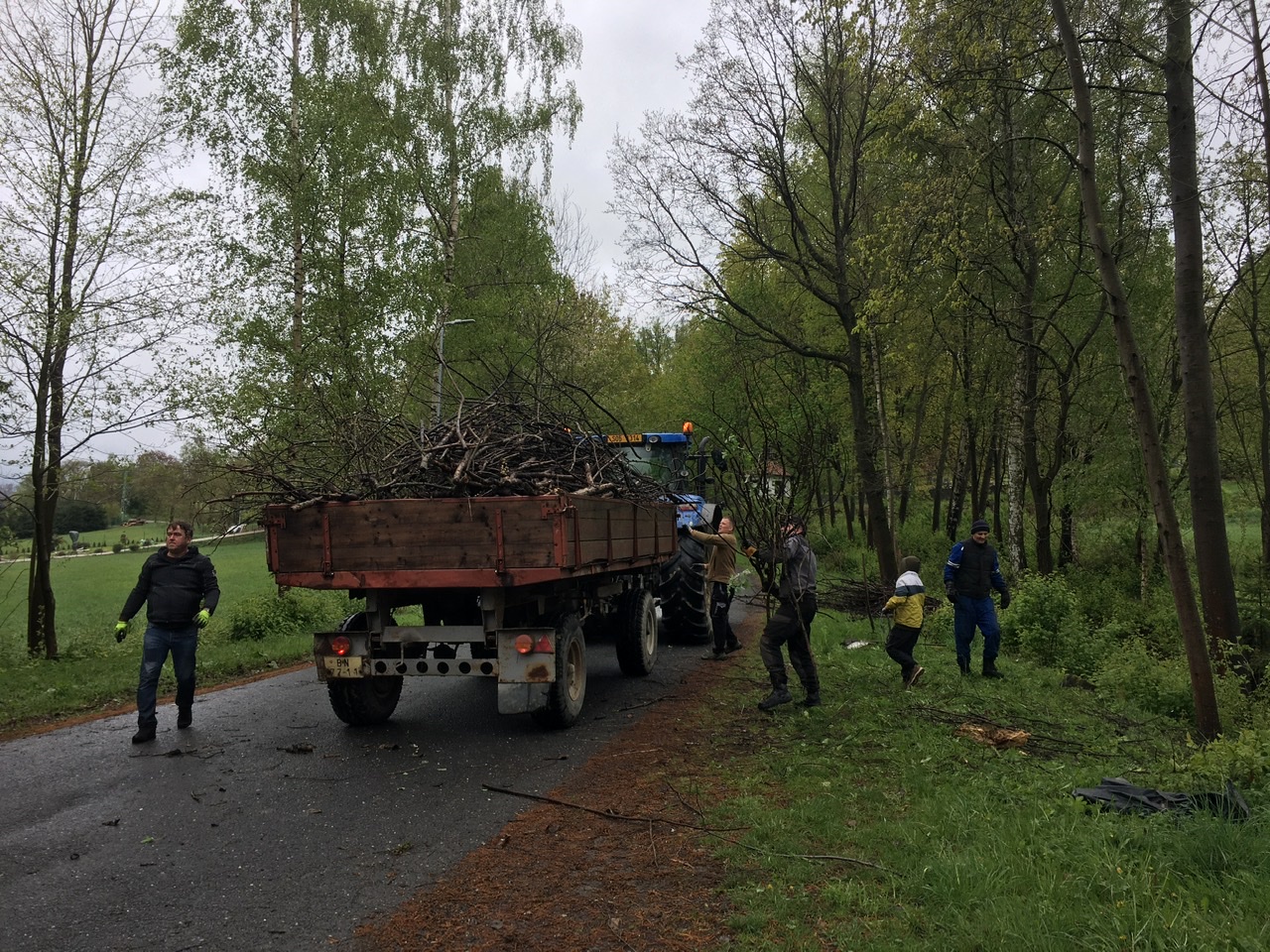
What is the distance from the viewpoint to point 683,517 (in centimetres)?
1154

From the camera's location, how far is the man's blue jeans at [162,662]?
21.3ft

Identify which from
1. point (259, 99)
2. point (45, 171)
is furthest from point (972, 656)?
point (259, 99)

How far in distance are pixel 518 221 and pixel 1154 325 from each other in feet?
49.8

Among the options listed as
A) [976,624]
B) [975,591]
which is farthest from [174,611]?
[976,624]

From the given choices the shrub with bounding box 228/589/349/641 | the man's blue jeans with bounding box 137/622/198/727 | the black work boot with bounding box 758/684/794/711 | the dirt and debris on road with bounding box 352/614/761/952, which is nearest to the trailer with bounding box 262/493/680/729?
the dirt and debris on road with bounding box 352/614/761/952

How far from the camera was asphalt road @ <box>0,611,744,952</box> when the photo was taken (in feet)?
11.7

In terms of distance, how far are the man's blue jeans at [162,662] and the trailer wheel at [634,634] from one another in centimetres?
413

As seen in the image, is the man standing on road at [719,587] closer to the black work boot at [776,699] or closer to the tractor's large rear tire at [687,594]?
the tractor's large rear tire at [687,594]

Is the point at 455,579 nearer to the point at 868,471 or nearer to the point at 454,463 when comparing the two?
the point at 454,463

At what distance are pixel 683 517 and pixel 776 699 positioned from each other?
176 inches

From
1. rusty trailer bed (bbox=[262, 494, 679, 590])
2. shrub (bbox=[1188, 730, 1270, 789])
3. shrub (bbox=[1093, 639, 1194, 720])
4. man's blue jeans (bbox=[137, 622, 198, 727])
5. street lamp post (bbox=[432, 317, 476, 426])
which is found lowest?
shrub (bbox=[1093, 639, 1194, 720])

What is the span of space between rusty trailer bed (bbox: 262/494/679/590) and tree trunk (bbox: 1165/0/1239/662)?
524 centimetres

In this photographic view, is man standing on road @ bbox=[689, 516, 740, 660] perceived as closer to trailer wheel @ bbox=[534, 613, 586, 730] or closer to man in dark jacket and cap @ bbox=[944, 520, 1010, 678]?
man in dark jacket and cap @ bbox=[944, 520, 1010, 678]

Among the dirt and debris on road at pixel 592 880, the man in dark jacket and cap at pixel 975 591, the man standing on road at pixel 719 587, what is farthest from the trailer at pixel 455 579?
the man in dark jacket and cap at pixel 975 591
